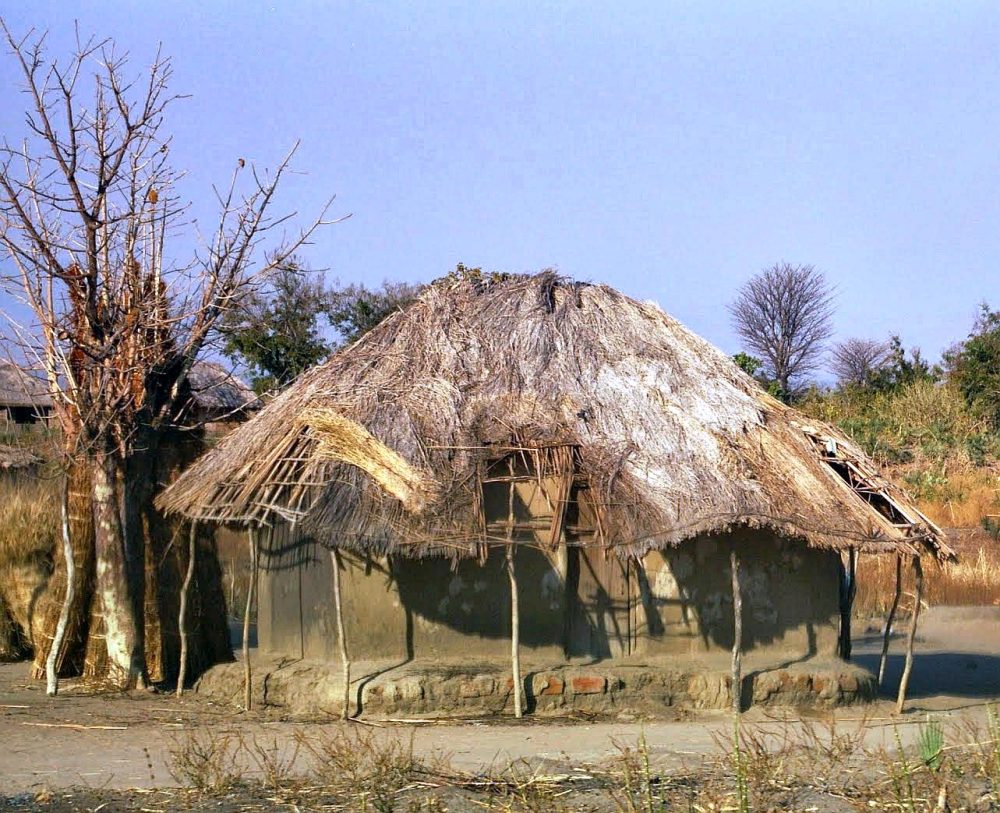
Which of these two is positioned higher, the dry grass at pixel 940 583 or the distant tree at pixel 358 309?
the distant tree at pixel 358 309

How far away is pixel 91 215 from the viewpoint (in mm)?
11445

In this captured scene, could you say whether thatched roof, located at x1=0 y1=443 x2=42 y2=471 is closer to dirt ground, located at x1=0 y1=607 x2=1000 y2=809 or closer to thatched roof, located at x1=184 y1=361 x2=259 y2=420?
thatched roof, located at x1=184 y1=361 x2=259 y2=420

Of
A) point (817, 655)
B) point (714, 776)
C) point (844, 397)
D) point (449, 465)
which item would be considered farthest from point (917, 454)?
point (714, 776)

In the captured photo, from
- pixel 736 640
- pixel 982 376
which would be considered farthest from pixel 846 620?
pixel 982 376

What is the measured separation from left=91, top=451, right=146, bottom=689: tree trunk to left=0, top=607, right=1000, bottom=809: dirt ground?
36 cm

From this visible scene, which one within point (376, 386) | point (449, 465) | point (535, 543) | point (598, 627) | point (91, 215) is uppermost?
point (91, 215)

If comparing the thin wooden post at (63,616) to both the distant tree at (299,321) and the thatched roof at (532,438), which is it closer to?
the thatched roof at (532,438)

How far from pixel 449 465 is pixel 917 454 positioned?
70.0ft

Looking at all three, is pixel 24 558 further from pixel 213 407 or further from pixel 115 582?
pixel 213 407

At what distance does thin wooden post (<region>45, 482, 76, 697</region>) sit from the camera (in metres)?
11.4

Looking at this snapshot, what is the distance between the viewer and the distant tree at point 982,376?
32625 millimetres

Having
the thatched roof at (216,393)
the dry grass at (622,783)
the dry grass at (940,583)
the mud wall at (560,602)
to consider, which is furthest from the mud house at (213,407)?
the dry grass at (940,583)

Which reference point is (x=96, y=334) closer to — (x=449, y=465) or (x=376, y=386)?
(x=376, y=386)

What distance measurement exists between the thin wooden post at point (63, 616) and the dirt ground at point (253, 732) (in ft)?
0.46
